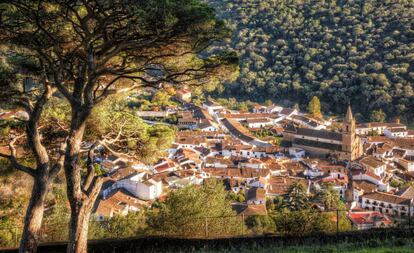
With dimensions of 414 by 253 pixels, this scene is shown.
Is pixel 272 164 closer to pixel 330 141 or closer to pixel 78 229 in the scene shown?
pixel 330 141

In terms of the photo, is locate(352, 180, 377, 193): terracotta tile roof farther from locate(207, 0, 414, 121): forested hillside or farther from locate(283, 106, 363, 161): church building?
locate(207, 0, 414, 121): forested hillside

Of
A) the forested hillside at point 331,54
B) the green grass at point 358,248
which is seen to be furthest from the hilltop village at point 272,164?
the green grass at point 358,248

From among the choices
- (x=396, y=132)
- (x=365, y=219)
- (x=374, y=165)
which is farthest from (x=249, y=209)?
(x=396, y=132)

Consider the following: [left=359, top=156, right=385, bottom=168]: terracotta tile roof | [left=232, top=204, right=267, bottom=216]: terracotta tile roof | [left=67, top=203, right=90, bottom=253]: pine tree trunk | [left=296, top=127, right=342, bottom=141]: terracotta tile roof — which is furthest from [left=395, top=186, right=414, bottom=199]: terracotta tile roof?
[left=67, top=203, right=90, bottom=253]: pine tree trunk

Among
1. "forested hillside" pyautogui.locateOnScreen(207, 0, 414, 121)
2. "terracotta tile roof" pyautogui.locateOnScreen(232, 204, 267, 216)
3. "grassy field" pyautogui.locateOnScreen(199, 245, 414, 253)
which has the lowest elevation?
"grassy field" pyautogui.locateOnScreen(199, 245, 414, 253)

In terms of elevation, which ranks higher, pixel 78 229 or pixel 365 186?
pixel 365 186
